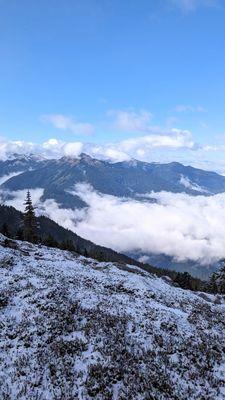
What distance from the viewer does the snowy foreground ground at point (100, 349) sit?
1420 cm

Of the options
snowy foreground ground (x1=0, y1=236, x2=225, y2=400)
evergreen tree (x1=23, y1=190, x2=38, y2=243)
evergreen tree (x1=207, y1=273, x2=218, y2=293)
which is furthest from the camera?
evergreen tree (x1=207, y1=273, x2=218, y2=293)

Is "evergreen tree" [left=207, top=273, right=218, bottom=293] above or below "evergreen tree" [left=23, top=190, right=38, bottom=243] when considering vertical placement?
below

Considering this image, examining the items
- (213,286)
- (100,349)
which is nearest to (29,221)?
(213,286)

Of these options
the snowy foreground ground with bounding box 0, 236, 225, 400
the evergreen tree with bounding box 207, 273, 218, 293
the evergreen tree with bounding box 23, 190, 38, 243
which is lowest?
the evergreen tree with bounding box 207, 273, 218, 293

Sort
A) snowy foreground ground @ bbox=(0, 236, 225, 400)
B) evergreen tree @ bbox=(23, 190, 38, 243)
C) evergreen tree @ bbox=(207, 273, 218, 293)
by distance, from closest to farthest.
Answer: snowy foreground ground @ bbox=(0, 236, 225, 400) → evergreen tree @ bbox=(23, 190, 38, 243) → evergreen tree @ bbox=(207, 273, 218, 293)

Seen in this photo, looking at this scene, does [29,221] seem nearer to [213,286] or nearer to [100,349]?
[213,286]

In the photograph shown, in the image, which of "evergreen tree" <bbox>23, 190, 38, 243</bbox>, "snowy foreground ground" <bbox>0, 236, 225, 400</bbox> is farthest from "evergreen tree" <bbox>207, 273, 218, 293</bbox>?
"snowy foreground ground" <bbox>0, 236, 225, 400</bbox>

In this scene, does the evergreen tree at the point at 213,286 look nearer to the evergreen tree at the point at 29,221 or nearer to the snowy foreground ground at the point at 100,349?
the evergreen tree at the point at 29,221

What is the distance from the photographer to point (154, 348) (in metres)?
17.7

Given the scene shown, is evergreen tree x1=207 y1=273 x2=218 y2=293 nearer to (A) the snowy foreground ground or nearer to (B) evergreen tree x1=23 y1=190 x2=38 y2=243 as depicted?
(B) evergreen tree x1=23 y1=190 x2=38 y2=243

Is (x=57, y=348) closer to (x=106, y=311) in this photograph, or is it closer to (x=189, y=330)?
(x=106, y=311)

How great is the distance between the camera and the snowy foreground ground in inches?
559

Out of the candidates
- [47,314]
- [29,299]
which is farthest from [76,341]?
[29,299]

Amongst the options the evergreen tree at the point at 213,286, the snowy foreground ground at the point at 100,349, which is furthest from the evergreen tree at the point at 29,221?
the snowy foreground ground at the point at 100,349
